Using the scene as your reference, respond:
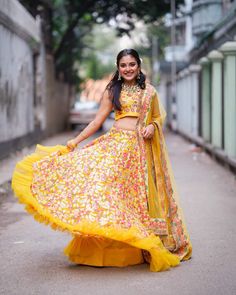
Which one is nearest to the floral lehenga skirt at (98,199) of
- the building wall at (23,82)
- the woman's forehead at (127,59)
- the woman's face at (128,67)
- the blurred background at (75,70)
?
the woman's face at (128,67)

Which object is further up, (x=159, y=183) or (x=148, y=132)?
(x=148, y=132)

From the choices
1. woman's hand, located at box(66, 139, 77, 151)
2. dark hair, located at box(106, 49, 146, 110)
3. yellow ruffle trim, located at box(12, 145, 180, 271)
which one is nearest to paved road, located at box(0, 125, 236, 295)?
yellow ruffle trim, located at box(12, 145, 180, 271)

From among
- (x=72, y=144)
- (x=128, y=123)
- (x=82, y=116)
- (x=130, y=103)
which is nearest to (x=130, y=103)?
(x=130, y=103)

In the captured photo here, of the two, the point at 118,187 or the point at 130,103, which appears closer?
the point at 118,187

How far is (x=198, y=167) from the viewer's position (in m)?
14.2

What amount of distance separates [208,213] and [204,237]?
1592mm

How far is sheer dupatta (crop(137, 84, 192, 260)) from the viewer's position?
5484 mm

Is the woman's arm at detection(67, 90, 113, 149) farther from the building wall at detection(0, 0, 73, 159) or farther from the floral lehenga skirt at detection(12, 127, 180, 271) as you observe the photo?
the building wall at detection(0, 0, 73, 159)

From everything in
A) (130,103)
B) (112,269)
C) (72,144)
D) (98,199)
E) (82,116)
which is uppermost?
(130,103)

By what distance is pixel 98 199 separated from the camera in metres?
5.07

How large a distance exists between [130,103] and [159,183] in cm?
76

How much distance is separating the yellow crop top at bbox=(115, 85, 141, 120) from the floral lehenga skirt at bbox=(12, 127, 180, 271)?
0.16 metres

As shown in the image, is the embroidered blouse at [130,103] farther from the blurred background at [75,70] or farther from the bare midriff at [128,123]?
the blurred background at [75,70]

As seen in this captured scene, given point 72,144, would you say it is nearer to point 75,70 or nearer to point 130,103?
point 130,103
